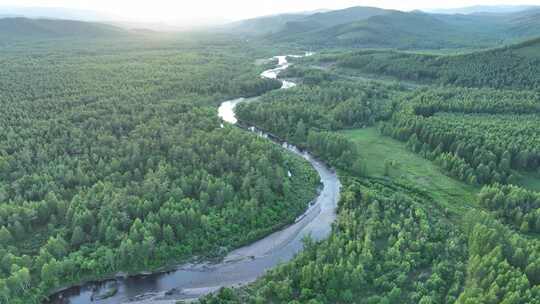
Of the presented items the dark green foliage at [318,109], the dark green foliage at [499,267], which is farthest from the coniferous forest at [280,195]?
the dark green foliage at [318,109]

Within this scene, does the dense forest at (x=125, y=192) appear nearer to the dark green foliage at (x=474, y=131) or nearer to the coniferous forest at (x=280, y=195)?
the coniferous forest at (x=280, y=195)

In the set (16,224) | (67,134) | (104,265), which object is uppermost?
(67,134)

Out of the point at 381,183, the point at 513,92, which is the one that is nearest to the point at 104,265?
the point at 381,183

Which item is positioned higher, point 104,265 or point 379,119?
point 379,119

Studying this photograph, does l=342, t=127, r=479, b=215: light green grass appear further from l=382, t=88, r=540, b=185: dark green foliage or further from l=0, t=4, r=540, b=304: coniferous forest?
l=382, t=88, r=540, b=185: dark green foliage

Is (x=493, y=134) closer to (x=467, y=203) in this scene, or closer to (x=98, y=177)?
(x=467, y=203)

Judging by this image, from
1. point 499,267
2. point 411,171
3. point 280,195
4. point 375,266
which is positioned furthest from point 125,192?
point 411,171

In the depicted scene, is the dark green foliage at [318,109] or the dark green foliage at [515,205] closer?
the dark green foliage at [515,205]
